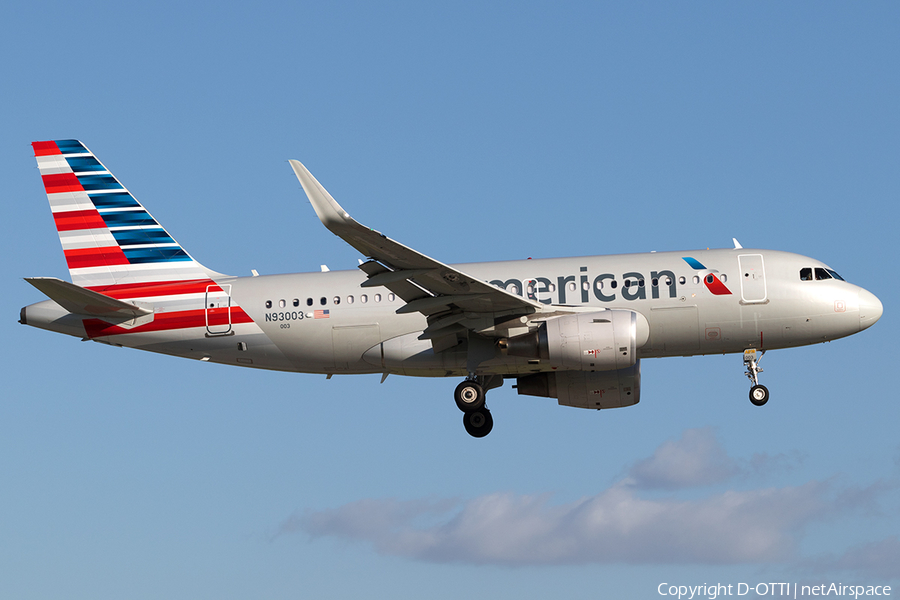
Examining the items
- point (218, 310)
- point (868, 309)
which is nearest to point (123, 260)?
point (218, 310)

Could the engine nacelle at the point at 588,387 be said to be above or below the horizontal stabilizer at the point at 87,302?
below

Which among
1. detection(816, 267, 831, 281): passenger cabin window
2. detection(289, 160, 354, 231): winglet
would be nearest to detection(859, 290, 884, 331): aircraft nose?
detection(816, 267, 831, 281): passenger cabin window

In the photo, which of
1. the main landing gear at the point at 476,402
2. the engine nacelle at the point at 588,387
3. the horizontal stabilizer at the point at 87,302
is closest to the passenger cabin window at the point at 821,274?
the engine nacelle at the point at 588,387

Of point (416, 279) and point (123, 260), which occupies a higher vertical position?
point (123, 260)

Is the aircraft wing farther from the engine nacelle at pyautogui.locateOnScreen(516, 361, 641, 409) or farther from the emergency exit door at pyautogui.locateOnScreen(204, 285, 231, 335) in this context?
the emergency exit door at pyautogui.locateOnScreen(204, 285, 231, 335)

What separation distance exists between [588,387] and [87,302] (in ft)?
51.3

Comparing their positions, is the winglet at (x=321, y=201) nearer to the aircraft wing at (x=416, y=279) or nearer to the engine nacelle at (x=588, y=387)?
the aircraft wing at (x=416, y=279)

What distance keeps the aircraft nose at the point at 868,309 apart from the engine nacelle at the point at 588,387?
673cm

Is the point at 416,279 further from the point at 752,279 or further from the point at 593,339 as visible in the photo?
the point at 752,279

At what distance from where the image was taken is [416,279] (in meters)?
29.8

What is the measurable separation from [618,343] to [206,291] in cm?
1296

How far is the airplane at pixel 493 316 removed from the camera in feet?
103

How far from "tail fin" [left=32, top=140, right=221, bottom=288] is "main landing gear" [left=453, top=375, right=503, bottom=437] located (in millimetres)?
9168

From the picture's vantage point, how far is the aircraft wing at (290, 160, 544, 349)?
2644 cm
